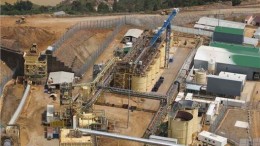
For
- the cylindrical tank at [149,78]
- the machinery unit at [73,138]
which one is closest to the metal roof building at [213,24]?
the cylindrical tank at [149,78]

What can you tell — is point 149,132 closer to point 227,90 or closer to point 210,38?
point 227,90

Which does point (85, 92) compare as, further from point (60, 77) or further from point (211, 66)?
point (211, 66)

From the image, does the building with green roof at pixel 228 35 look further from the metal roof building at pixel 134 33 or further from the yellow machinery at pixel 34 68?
the yellow machinery at pixel 34 68

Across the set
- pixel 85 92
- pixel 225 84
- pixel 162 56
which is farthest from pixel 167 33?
pixel 85 92

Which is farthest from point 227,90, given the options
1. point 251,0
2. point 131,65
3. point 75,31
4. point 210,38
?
point 251,0

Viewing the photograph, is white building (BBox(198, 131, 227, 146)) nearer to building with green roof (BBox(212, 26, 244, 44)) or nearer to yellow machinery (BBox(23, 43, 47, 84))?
yellow machinery (BBox(23, 43, 47, 84))

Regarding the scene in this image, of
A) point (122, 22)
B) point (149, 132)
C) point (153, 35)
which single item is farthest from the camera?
point (122, 22)

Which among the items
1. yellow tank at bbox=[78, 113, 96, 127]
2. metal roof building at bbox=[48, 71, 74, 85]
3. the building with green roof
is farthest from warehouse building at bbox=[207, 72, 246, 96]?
metal roof building at bbox=[48, 71, 74, 85]
